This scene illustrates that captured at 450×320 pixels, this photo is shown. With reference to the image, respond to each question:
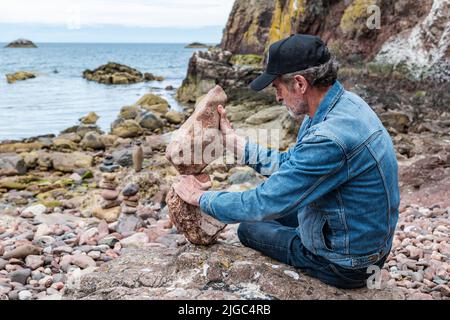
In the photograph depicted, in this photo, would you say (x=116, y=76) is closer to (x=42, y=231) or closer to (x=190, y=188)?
(x=42, y=231)

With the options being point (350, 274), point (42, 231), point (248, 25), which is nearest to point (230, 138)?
point (350, 274)

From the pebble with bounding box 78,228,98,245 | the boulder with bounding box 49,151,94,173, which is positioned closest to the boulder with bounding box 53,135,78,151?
the boulder with bounding box 49,151,94,173

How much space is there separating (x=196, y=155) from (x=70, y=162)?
11057 millimetres

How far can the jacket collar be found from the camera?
3.70 metres

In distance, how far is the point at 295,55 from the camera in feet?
11.9

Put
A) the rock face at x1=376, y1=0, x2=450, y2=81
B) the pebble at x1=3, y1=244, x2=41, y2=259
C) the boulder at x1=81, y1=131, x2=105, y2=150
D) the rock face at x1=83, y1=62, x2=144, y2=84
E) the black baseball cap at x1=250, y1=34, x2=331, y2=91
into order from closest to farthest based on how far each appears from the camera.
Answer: the black baseball cap at x1=250, y1=34, x2=331, y2=91, the pebble at x1=3, y1=244, x2=41, y2=259, the rock face at x1=376, y1=0, x2=450, y2=81, the boulder at x1=81, y1=131, x2=105, y2=150, the rock face at x1=83, y1=62, x2=144, y2=84

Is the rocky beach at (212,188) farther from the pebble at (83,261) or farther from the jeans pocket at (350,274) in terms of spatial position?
the jeans pocket at (350,274)

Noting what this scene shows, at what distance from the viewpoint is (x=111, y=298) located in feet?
12.8

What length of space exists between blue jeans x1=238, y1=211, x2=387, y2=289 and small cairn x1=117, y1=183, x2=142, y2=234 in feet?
11.6

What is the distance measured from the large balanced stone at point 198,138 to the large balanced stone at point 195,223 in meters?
0.33

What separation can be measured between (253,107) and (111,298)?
58.0ft

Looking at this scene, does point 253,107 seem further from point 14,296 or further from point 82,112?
point 14,296

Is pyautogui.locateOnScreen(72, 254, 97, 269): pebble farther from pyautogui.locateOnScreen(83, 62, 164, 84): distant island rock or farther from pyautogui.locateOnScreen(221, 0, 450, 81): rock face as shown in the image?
pyautogui.locateOnScreen(83, 62, 164, 84): distant island rock
